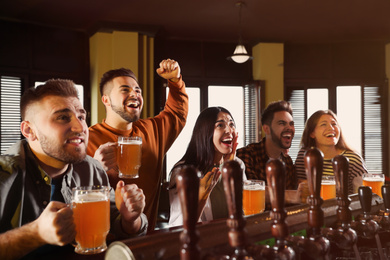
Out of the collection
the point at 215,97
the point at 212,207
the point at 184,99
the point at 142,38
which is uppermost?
the point at 142,38

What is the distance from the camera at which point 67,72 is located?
20.7ft

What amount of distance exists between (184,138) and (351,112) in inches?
140

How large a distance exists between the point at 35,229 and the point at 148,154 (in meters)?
1.68

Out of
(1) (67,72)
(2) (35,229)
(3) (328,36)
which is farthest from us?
(3) (328,36)

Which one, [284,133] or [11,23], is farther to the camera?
[11,23]

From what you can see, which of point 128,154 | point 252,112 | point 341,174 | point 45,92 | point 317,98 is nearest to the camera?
point 341,174

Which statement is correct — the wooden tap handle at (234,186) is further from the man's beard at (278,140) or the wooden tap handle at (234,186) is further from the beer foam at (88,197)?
the man's beard at (278,140)

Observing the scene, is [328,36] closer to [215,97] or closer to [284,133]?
[215,97]

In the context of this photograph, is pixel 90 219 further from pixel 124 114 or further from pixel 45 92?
pixel 124 114

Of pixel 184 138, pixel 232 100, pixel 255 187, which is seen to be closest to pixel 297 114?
pixel 232 100

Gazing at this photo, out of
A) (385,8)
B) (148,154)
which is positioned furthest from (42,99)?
(385,8)

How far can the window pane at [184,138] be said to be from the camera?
695 cm

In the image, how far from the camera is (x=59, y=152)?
58.2 inches

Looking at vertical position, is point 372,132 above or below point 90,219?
above
